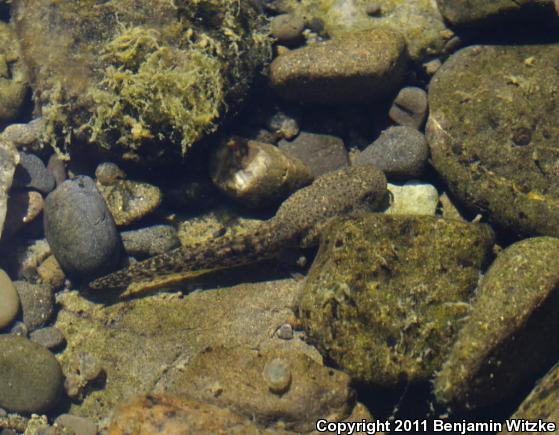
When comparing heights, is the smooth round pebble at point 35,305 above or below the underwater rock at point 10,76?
below

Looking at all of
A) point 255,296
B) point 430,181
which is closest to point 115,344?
point 255,296

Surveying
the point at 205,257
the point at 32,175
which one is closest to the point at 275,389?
the point at 205,257

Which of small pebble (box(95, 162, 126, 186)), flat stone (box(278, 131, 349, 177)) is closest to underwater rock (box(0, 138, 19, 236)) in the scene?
small pebble (box(95, 162, 126, 186))

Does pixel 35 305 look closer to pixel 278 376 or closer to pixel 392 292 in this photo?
pixel 278 376

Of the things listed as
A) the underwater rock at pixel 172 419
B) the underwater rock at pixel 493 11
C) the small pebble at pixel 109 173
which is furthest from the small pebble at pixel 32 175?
the underwater rock at pixel 493 11

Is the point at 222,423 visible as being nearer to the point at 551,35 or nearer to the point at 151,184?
the point at 151,184

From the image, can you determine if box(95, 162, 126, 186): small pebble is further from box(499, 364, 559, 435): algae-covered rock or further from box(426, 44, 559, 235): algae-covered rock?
box(499, 364, 559, 435): algae-covered rock

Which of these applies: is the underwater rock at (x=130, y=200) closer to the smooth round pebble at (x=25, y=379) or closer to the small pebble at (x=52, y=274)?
the small pebble at (x=52, y=274)
